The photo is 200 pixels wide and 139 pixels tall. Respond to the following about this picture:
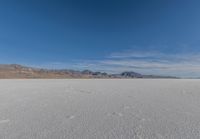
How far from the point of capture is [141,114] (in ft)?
10.6

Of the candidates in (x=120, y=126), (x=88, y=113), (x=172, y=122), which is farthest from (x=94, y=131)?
(x=172, y=122)

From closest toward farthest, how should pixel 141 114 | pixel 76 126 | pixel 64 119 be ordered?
1. pixel 76 126
2. pixel 64 119
3. pixel 141 114

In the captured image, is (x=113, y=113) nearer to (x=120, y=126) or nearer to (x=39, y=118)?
(x=120, y=126)

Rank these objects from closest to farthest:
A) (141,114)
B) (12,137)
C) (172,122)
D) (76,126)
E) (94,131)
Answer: (12,137), (94,131), (76,126), (172,122), (141,114)

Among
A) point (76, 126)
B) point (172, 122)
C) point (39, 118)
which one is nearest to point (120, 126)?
point (76, 126)

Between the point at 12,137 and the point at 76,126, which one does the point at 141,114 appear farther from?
the point at 12,137

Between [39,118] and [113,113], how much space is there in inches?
61.1

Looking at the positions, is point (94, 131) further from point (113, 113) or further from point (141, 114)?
point (141, 114)

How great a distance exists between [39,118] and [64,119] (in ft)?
1.66

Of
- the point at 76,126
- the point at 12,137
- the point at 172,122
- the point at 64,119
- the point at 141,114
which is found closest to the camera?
the point at 12,137

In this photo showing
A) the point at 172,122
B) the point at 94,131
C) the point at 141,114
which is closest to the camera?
the point at 94,131

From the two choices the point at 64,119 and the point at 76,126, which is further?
the point at 64,119

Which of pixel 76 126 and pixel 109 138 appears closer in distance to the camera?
pixel 109 138

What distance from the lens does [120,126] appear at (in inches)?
99.8
